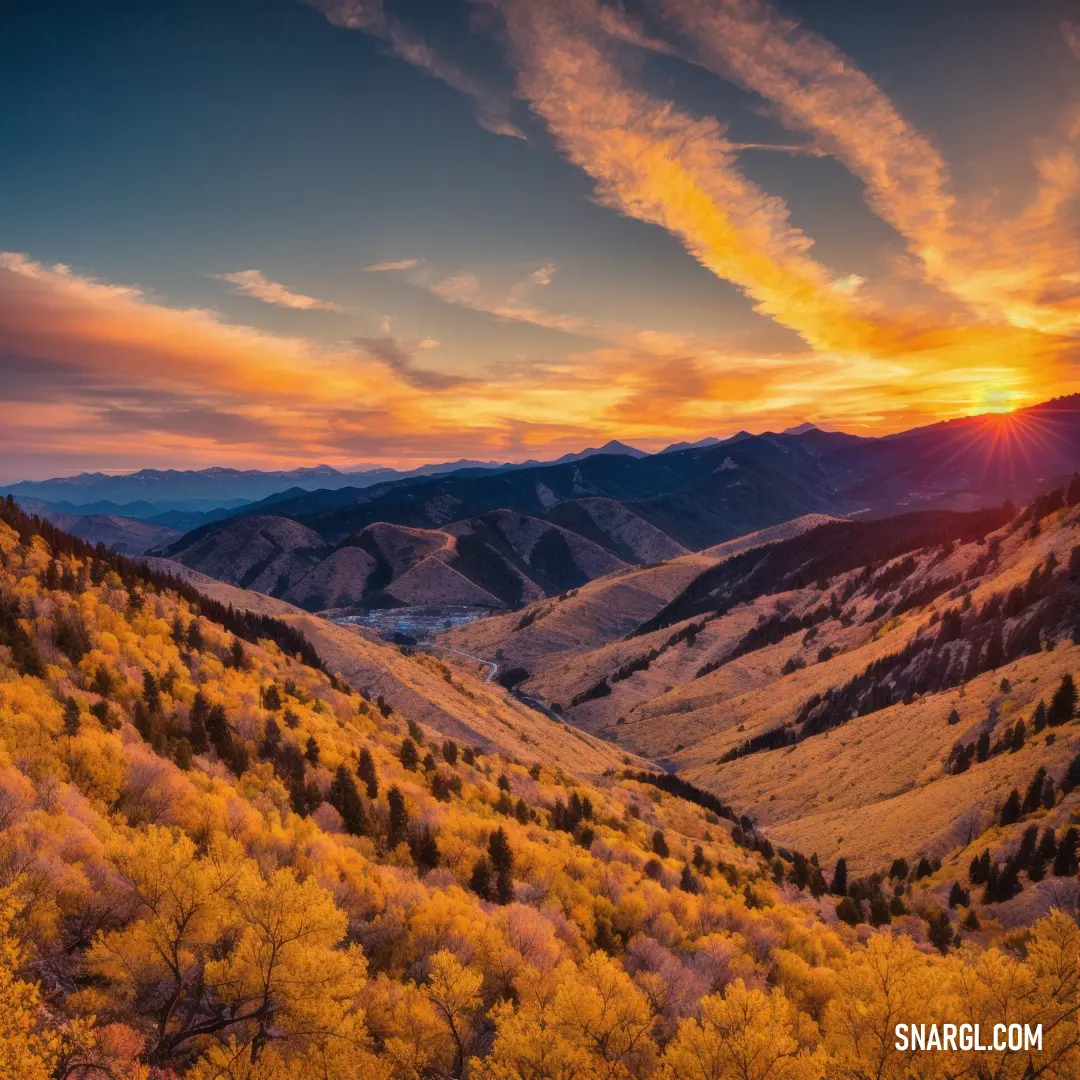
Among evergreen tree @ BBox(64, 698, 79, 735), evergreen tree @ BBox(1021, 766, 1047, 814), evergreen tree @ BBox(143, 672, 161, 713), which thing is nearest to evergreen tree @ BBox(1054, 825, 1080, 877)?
evergreen tree @ BBox(1021, 766, 1047, 814)

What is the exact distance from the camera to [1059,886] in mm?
39094

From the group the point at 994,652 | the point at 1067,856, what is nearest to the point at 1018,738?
the point at 1067,856

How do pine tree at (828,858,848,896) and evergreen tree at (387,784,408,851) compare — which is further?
pine tree at (828,858,848,896)

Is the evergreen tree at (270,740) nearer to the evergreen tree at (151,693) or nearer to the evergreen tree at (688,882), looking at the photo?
the evergreen tree at (151,693)

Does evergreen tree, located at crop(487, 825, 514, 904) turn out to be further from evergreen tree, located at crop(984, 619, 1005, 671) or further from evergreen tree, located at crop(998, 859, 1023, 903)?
evergreen tree, located at crop(984, 619, 1005, 671)

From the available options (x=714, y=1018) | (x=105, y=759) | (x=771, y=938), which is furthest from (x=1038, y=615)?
(x=105, y=759)

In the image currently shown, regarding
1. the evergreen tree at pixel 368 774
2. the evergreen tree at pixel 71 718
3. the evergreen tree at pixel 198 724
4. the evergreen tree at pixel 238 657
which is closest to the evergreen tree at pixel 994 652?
the evergreen tree at pixel 368 774

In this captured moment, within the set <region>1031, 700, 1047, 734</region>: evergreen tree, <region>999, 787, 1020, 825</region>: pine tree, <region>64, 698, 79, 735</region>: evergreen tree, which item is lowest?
<region>999, 787, 1020, 825</region>: pine tree

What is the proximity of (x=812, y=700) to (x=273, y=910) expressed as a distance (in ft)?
356

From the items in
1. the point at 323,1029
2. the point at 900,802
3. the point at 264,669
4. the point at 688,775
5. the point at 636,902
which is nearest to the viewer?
the point at 323,1029

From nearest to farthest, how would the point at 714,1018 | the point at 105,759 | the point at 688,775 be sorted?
the point at 714,1018 → the point at 105,759 → the point at 688,775

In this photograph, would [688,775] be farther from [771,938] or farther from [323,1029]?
[323,1029]

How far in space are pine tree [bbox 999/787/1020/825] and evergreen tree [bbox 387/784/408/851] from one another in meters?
49.0

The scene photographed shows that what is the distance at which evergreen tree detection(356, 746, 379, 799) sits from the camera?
36.2m
